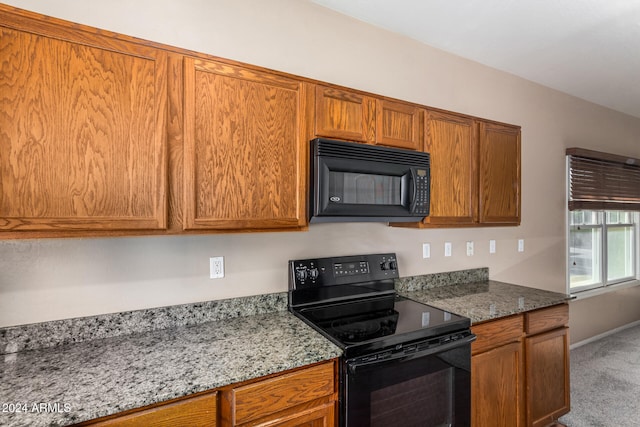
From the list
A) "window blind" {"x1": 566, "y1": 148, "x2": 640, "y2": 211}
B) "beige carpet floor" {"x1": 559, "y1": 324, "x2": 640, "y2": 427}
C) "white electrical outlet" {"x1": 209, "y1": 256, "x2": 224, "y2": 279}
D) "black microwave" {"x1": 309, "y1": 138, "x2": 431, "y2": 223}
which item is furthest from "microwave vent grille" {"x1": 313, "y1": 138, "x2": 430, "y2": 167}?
"window blind" {"x1": 566, "y1": 148, "x2": 640, "y2": 211}

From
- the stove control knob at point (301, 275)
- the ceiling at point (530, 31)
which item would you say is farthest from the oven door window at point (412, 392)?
the ceiling at point (530, 31)

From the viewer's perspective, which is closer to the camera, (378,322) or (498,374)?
(378,322)

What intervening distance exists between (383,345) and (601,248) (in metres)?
4.03

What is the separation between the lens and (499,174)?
2.41 meters

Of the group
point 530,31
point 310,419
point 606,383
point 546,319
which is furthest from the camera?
point 606,383

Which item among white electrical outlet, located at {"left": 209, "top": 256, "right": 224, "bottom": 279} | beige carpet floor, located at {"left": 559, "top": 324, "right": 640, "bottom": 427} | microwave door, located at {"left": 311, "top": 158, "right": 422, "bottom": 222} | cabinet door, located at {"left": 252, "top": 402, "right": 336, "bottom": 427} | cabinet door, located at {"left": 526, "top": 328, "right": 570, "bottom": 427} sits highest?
microwave door, located at {"left": 311, "top": 158, "right": 422, "bottom": 222}

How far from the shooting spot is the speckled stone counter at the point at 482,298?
1.97 m

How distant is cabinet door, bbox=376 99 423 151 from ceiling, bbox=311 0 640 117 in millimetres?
708

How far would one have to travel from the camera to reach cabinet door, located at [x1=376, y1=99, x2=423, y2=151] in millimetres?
1870

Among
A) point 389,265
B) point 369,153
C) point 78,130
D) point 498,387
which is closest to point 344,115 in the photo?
point 369,153

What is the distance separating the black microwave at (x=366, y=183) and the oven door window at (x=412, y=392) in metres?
0.73

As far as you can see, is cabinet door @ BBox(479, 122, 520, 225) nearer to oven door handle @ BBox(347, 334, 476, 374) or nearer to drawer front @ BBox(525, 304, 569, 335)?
drawer front @ BBox(525, 304, 569, 335)

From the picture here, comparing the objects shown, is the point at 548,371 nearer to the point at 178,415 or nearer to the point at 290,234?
the point at 290,234

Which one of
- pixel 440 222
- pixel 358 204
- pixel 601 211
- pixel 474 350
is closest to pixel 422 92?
pixel 440 222
